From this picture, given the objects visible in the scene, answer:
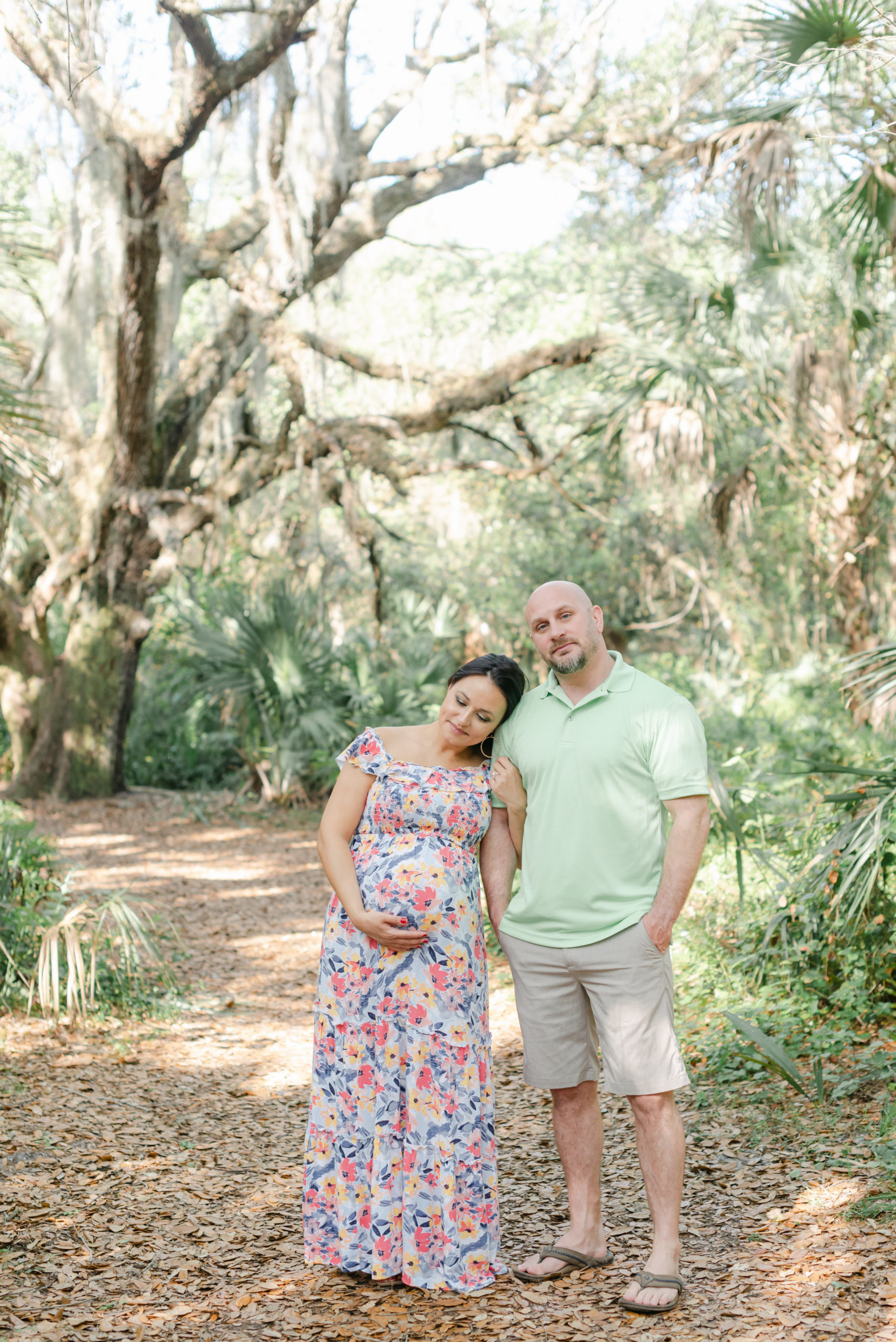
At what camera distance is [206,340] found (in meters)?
12.2

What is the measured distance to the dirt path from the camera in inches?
106

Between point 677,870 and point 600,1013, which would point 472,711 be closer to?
point 677,870

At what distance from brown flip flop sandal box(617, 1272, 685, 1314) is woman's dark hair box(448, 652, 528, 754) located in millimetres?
1391

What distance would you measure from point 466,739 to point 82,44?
4974 mm

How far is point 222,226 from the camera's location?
37.4ft

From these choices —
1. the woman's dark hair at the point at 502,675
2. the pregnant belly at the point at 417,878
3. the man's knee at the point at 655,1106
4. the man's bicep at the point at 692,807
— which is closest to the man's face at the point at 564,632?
the woman's dark hair at the point at 502,675

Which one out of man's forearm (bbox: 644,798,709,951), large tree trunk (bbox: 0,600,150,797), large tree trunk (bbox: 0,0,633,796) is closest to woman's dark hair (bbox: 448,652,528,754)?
man's forearm (bbox: 644,798,709,951)

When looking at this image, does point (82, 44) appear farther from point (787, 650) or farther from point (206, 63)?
point (787, 650)

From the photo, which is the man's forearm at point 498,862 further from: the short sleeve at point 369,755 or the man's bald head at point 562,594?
the man's bald head at point 562,594

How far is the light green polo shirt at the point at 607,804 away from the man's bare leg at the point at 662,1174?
44 cm

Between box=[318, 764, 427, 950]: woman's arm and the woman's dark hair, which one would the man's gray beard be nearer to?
the woman's dark hair

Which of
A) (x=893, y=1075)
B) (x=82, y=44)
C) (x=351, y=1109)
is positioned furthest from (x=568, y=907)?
(x=82, y=44)

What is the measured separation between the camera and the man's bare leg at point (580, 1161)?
9.62 ft

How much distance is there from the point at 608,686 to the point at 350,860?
2.74 ft
